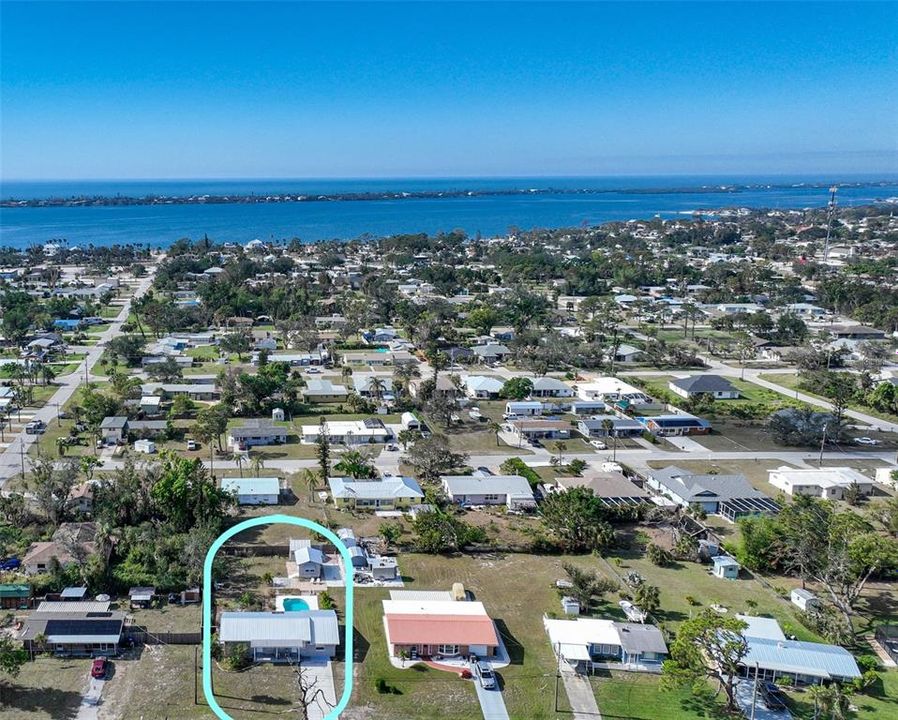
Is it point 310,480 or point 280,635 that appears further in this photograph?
point 310,480

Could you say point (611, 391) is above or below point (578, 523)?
below

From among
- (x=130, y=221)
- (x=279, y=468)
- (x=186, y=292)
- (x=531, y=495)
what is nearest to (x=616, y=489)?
(x=531, y=495)

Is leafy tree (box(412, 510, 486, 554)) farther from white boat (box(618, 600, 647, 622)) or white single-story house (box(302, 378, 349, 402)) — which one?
white single-story house (box(302, 378, 349, 402))

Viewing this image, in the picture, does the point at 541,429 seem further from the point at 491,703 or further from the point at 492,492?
the point at 491,703

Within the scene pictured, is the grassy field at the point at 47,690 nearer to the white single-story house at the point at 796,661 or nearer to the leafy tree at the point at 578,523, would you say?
the leafy tree at the point at 578,523

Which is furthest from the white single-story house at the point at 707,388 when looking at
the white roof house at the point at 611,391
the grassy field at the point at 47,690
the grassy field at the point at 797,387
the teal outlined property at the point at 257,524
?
the teal outlined property at the point at 257,524

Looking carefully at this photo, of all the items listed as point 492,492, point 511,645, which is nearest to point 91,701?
point 511,645

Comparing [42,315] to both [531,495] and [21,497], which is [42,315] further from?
[531,495]
